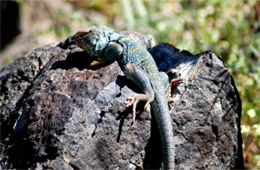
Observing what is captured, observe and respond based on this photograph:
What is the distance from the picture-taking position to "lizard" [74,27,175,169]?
15.8ft

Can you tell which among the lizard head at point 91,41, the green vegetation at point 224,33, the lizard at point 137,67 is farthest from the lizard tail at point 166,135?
the green vegetation at point 224,33

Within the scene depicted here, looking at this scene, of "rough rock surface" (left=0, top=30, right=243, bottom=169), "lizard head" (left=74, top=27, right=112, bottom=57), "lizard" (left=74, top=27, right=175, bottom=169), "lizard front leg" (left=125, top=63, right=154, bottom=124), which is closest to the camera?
"rough rock surface" (left=0, top=30, right=243, bottom=169)

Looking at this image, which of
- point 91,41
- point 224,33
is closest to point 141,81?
point 91,41

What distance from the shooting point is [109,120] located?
15.6 feet

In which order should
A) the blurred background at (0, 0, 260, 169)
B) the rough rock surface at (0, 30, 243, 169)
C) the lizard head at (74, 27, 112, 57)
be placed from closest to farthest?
the rough rock surface at (0, 30, 243, 169) < the lizard head at (74, 27, 112, 57) < the blurred background at (0, 0, 260, 169)

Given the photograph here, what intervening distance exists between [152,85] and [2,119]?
1583mm

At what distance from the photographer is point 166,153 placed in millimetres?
4805

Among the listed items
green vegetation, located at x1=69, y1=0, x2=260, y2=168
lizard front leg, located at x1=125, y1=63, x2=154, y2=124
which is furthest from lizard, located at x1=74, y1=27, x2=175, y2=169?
green vegetation, located at x1=69, y1=0, x2=260, y2=168

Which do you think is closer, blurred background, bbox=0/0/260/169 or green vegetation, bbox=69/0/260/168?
green vegetation, bbox=69/0/260/168

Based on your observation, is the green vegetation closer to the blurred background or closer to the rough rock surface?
the blurred background

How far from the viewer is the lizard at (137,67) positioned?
4805 mm

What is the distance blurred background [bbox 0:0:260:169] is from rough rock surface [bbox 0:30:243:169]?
0.83 meters

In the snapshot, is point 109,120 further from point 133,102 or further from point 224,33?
point 224,33

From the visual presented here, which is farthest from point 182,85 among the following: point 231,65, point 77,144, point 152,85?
point 231,65
